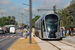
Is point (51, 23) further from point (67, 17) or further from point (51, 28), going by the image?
point (67, 17)

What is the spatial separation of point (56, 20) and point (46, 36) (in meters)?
2.58

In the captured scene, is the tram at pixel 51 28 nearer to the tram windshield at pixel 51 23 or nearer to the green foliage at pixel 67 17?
the tram windshield at pixel 51 23

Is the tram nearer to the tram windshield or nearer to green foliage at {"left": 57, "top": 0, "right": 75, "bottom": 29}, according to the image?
the tram windshield

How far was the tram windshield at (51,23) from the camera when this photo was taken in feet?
85.2

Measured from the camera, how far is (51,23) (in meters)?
26.0

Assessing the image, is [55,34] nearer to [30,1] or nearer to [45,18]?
[45,18]

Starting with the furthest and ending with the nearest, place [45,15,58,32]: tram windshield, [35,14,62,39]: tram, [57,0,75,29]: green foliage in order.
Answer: [57,0,75,29]: green foliage < [45,15,58,32]: tram windshield < [35,14,62,39]: tram

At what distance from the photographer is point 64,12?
99.7m

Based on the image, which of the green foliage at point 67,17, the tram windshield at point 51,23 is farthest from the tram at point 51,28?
the green foliage at point 67,17

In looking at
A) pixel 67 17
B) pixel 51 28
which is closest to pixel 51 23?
pixel 51 28

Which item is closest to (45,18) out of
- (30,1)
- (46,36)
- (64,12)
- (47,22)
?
(47,22)

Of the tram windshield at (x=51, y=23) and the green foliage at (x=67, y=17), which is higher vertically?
the green foliage at (x=67, y=17)

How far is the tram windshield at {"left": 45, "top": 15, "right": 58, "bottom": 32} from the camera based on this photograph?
1022 inches

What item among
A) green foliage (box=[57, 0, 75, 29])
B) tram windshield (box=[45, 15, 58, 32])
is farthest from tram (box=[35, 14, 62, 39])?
green foliage (box=[57, 0, 75, 29])
